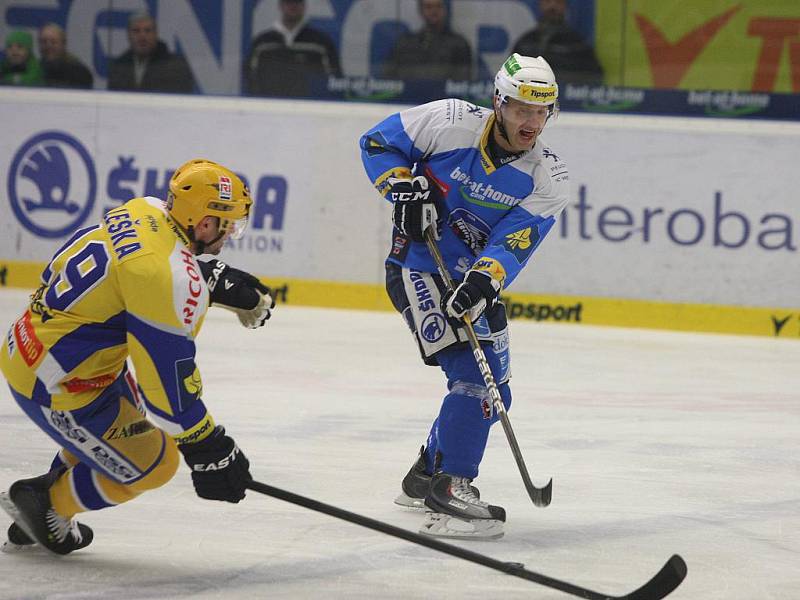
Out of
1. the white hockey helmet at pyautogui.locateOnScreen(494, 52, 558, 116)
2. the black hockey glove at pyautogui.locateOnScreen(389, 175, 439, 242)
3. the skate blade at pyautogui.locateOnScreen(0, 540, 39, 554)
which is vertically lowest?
the skate blade at pyautogui.locateOnScreen(0, 540, 39, 554)

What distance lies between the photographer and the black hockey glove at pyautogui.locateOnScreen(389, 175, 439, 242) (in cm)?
395

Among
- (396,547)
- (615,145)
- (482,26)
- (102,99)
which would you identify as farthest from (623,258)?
(396,547)

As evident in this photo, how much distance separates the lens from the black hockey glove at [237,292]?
11.0 feet

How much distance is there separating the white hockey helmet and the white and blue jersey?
16 centimetres

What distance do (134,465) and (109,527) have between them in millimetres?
572

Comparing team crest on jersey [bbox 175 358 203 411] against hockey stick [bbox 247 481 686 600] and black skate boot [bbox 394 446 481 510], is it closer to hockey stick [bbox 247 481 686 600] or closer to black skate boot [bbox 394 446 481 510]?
hockey stick [bbox 247 481 686 600]

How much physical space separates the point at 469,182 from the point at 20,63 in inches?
213

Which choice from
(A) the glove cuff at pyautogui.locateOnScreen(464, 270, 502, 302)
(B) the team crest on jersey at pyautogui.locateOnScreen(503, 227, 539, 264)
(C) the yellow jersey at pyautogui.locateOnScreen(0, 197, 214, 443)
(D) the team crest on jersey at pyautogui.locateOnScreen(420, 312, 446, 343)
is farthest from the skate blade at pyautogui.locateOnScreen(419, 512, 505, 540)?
(C) the yellow jersey at pyautogui.locateOnScreen(0, 197, 214, 443)

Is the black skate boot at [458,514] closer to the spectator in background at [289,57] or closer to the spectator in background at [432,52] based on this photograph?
the spectator in background at [432,52]

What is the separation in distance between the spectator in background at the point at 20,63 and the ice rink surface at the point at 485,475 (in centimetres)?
194

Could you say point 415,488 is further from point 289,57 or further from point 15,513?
point 289,57

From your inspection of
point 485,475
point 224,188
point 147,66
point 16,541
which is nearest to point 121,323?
point 224,188

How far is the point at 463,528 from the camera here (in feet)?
12.5

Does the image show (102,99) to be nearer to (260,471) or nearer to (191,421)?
(260,471)
